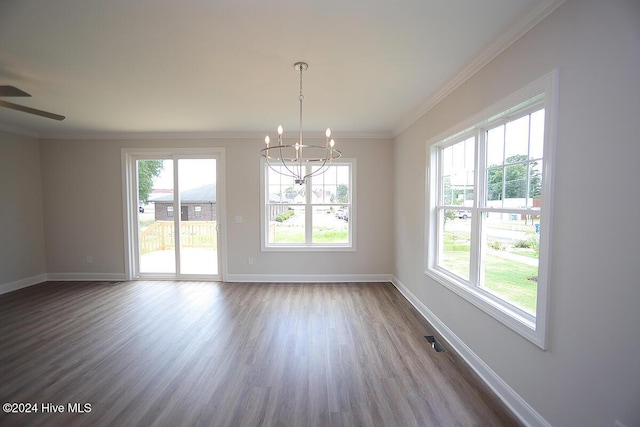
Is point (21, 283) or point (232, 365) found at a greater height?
point (21, 283)

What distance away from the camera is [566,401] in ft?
4.64

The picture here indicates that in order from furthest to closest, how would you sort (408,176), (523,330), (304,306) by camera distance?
1. (408,176)
2. (304,306)
3. (523,330)

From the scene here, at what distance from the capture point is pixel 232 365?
2.29 m

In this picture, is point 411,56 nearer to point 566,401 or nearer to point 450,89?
point 450,89

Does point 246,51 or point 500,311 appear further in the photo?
point 246,51

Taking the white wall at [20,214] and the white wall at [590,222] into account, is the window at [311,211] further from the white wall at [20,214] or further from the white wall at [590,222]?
the white wall at [20,214]

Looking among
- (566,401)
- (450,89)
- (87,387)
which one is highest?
(450,89)

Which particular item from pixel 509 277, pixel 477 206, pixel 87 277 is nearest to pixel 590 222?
pixel 509 277

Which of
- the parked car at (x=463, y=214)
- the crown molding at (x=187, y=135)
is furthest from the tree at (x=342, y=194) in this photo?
the parked car at (x=463, y=214)

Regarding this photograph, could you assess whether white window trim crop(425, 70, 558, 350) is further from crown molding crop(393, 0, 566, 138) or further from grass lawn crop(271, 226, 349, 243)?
grass lawn crop(271, 226, 349, 243)

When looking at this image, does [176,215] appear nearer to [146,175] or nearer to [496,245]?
[146,175]

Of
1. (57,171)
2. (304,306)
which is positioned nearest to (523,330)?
(304,306)

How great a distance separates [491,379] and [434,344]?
0.65m

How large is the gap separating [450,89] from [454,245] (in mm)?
1706
